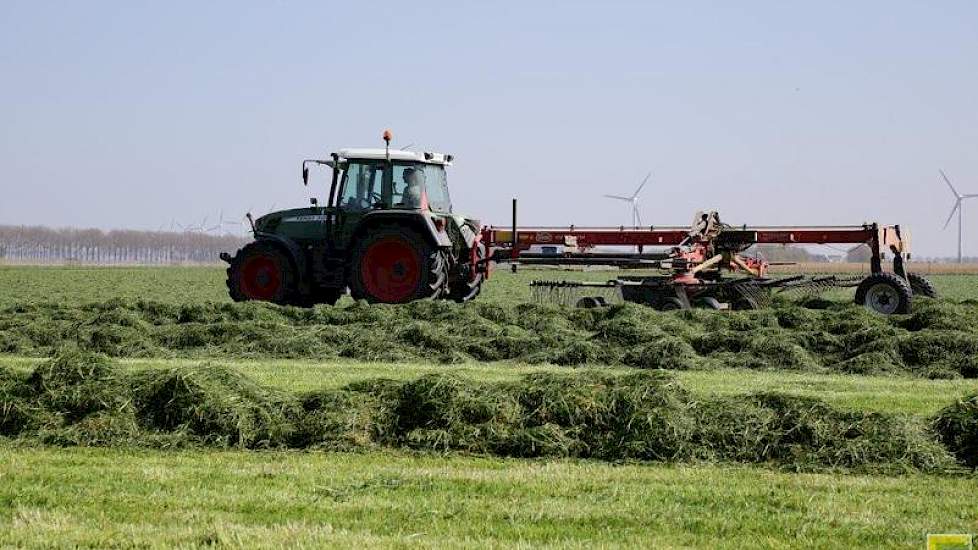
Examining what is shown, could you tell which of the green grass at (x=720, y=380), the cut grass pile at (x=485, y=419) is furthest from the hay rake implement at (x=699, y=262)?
the cut grass pile at (x=485, y=419)

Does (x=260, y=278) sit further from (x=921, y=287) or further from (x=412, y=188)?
(x=921, y=287)

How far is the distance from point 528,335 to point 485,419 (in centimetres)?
753

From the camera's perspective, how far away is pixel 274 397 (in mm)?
10703

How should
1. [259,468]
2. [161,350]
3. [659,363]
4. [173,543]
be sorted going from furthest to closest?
[161,350] < [659,363] < [259,468] < [173,543]

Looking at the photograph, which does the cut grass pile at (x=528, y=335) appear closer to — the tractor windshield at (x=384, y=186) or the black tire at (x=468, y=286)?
the tractor windshield at (x=384, y=186)

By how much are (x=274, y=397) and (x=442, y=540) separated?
4151 mm

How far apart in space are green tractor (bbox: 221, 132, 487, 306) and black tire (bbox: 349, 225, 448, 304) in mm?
16

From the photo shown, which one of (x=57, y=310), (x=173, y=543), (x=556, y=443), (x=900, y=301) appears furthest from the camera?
(x=900, y=301)

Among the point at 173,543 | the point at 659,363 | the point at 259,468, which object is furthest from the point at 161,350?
the point at 173,543

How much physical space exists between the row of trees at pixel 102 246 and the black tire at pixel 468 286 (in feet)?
487

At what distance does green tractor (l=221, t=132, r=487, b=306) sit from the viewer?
71.5 feet

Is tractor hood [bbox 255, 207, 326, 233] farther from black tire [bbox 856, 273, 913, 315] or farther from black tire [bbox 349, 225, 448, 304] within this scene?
black tire [bbox 856, 273, 913, 315]

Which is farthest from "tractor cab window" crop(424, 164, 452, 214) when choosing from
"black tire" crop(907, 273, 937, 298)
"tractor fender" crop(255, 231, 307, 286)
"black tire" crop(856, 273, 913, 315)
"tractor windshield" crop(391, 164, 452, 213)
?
"black tire" crop(907, 273, 937, 298)

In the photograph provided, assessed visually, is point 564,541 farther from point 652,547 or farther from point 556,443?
point 556,443
